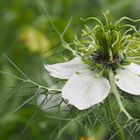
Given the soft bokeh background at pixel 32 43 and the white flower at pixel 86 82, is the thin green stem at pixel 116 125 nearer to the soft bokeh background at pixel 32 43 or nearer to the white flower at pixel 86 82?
the white flower at pixel 86 82

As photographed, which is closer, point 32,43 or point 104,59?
point 104,59

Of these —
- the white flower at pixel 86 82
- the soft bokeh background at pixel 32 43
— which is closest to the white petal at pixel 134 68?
the white flower at pixel 86 82

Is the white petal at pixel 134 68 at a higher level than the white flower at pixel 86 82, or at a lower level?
lower

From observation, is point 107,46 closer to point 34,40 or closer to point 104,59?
point 104,59

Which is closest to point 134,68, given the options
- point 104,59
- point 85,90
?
point 104,59

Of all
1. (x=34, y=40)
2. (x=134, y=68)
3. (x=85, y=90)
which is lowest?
(x=34, y=40)

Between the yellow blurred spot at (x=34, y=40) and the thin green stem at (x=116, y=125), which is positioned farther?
the yellow blurred spot at (x=34, y=40)

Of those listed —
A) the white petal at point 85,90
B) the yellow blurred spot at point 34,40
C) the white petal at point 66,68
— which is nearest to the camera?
the white petal at point 85,90
